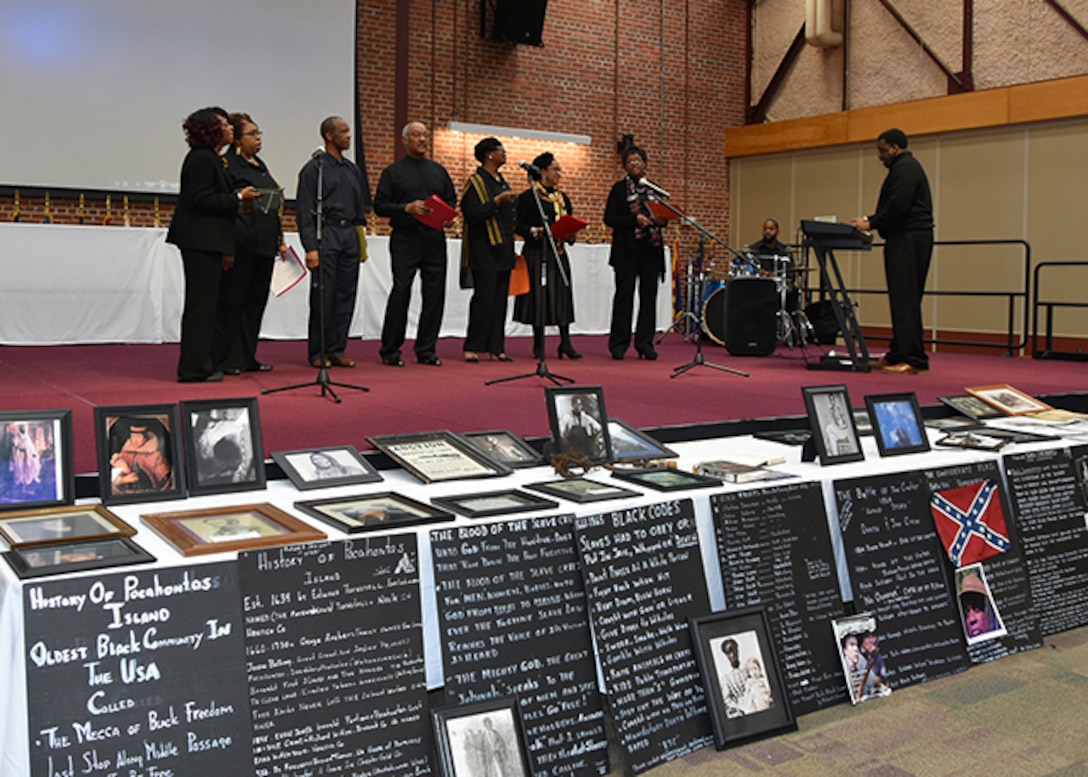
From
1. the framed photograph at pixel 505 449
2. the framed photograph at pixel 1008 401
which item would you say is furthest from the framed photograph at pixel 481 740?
the framed photograph at pixel 1008 401

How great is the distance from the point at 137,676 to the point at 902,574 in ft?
6.21

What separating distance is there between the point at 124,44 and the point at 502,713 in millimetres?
8379

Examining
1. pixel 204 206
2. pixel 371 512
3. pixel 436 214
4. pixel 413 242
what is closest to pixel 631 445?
pixel 371 512

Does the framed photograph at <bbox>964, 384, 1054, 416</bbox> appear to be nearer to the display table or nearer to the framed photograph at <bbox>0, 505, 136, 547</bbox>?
the framed photograph at <bbox>0, 505, 136, 547</bbox>

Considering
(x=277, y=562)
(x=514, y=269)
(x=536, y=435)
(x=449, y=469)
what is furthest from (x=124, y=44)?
(x=277, y=562)

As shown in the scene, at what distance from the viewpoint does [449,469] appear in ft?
9.30

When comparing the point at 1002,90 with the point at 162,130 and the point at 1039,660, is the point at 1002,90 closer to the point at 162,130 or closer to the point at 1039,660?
the point at 162,130

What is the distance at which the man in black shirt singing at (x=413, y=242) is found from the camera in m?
6.18

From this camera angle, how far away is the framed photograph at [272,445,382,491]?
2684 mm

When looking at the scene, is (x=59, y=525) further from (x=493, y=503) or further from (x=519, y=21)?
(x=519, y=21)

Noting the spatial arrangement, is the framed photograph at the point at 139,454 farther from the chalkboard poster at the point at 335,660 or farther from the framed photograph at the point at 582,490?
the framed photograph at the point at 582,490

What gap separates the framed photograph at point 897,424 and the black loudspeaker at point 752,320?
15.2 feet

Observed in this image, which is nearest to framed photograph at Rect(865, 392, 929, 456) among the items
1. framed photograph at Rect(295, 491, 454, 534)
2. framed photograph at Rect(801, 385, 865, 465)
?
framed photograph at Rect(801, 385, 865, 465)

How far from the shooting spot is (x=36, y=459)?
2365 millimetres
